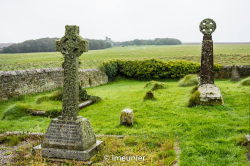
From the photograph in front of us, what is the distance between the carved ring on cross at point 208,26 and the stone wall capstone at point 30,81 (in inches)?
386

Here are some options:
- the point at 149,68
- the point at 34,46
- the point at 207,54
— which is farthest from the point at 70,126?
the point at 34,46

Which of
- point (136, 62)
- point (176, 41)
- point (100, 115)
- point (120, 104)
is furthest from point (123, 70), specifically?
point (176, 41)

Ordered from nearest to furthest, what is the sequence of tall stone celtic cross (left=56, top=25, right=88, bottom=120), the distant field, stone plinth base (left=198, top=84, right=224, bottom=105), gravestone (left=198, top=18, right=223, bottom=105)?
tall stone celtic cross (left=56, top=25, right=88, bottom=120)
stone plinth base (left=198, top=84, right=224, bottom=105)
gravestone (left=198, top=18, right=223, bottom=105)
the distant field

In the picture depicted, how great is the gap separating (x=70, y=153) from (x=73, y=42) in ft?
8.42

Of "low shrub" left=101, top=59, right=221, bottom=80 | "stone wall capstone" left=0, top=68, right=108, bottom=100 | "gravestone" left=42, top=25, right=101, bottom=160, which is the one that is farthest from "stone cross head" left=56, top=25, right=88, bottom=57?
"low shrub" left=101, top=59, right=221, bottom=80

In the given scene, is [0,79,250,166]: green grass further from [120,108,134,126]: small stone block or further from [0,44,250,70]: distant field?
[0,44,250,70]: distant field

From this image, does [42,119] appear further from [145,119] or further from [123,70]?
[123,70]

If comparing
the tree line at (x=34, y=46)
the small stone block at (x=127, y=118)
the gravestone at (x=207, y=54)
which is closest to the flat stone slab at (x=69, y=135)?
the small stone block at (x=127, y=118)

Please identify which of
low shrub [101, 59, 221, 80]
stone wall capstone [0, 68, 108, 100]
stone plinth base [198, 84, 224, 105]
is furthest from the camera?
low shrub [101, 59, 221, 80]

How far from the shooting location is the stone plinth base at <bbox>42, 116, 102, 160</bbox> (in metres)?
7.00

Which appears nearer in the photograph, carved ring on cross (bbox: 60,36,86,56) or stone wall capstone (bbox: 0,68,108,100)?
carved ring on cross (bbox: 60,36,86,56)

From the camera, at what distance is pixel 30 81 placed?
58.0 ft

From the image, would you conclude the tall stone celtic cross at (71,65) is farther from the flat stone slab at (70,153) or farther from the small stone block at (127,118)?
the small stone block at (127,118)

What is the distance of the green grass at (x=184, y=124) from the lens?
283 inches
